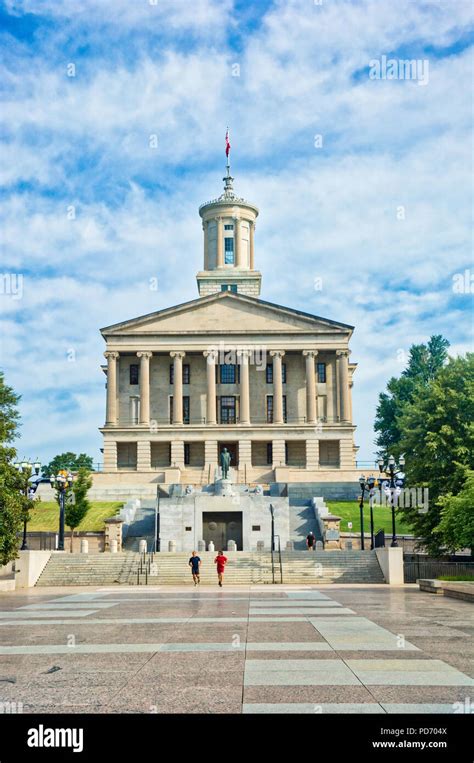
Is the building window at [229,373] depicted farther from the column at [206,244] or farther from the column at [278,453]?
the column at [206,244]

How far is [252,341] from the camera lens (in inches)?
3246

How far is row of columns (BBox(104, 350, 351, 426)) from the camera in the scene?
267ft

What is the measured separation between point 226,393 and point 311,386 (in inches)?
372

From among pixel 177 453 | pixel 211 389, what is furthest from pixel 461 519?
pixel 211 389

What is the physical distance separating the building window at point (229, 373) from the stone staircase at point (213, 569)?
4301cm

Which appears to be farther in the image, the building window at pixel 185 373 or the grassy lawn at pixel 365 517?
the building window at pixel 185 373

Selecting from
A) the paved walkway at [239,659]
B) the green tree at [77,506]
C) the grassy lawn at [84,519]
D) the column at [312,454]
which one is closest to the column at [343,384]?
the column at [312,454]

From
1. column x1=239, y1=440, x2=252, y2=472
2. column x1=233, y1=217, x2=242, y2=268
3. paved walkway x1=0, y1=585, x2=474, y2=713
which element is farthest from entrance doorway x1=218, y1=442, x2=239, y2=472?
paved walkway x1=0, y1=585, x2=474, y2=713

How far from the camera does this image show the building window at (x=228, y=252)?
313ft

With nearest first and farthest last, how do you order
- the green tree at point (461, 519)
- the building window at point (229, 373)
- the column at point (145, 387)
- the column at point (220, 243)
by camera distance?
the green tree at point (461, 519)
the column at point (145, 387)
the building window at point (229, 373)
the column at point (220, 243)


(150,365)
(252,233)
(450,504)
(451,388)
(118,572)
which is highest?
(252,233)
